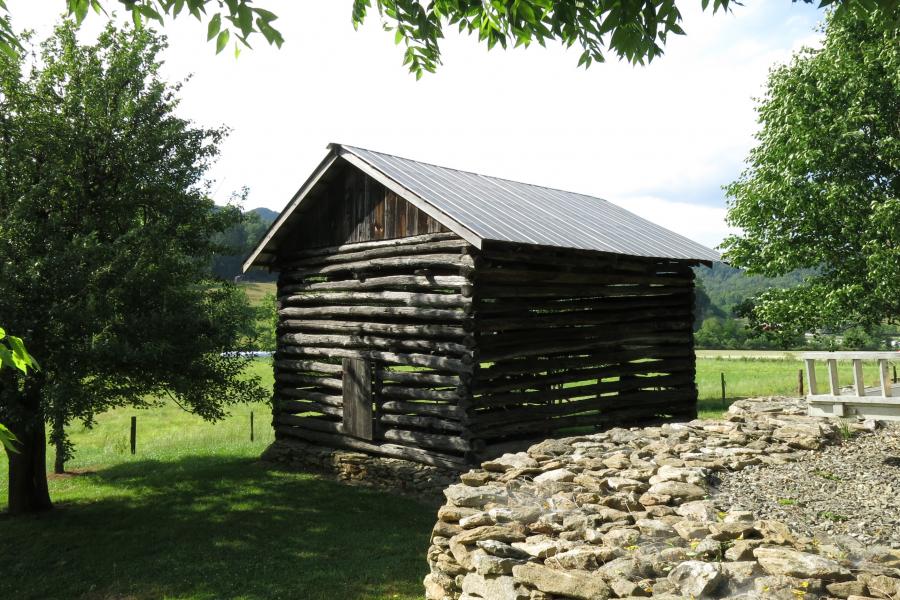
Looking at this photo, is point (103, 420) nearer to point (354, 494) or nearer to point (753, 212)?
point (354, 494)

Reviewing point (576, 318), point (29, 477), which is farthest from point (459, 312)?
point (29, 477)

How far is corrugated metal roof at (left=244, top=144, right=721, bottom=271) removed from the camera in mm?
11695

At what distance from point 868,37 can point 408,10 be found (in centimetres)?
1727

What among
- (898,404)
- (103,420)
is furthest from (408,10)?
(103,420)

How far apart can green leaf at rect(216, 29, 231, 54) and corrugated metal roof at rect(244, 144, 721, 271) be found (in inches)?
252

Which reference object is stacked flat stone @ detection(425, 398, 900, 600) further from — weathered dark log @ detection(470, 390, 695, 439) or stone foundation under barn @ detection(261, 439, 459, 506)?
stone foundation under barn @ detection(261, 439, 459, 506)

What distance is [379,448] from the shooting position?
13.0 metres

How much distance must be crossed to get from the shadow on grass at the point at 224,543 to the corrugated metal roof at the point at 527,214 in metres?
4.87

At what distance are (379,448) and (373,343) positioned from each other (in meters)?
2.01

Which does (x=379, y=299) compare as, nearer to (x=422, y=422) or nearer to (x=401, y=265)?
(x=401, y=265)

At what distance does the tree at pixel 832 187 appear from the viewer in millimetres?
17234

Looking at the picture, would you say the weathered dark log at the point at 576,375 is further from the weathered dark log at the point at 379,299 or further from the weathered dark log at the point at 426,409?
the weathered dark log at the point at 379,299

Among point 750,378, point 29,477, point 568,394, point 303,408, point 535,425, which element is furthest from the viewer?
point 750,378

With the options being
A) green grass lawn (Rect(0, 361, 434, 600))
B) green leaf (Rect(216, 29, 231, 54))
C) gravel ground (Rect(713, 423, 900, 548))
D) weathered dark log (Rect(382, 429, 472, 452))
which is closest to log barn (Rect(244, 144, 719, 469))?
weathered dark log (Rect(382, 429, 472, 452))
